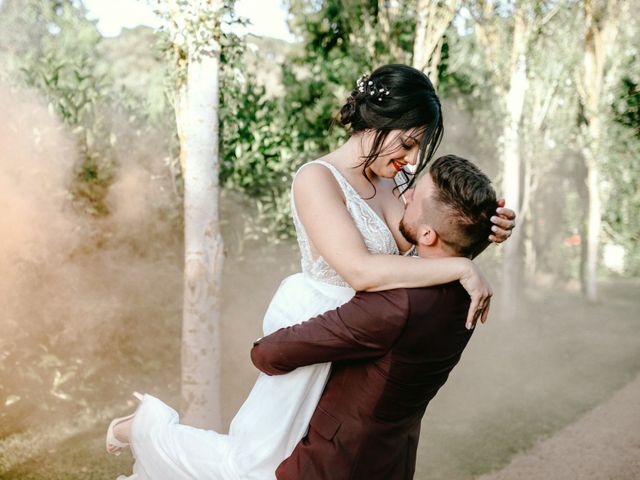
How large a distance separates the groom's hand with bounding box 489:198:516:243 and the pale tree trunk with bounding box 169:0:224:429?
2.79 metres

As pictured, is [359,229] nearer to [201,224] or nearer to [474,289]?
[474,289]

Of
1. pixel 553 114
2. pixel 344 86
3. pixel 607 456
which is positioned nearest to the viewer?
pixel 607 456

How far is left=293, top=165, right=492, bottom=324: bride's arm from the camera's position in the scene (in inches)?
70.6

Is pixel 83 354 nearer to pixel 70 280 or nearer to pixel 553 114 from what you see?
pixel 70 280

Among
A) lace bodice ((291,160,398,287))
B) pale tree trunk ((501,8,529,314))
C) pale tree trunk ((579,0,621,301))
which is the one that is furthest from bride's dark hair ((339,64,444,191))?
pale tree trunk ((579,0,621,301))

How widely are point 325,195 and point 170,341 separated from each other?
206 inches

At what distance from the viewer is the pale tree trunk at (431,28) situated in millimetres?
7633

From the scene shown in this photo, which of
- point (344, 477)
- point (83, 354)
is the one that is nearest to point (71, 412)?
point (83, 354)

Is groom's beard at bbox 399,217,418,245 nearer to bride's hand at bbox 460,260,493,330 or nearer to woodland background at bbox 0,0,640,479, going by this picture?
bride's hand at bbox 460,260,493,330

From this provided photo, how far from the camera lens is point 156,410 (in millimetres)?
2193

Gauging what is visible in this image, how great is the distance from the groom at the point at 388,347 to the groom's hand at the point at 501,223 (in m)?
0.02

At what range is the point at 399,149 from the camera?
7.06 ft

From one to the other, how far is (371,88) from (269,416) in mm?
1040

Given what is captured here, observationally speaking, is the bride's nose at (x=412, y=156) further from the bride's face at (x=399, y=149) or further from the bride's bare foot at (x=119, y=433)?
the bride's bare foot at (x=119, y=433)
